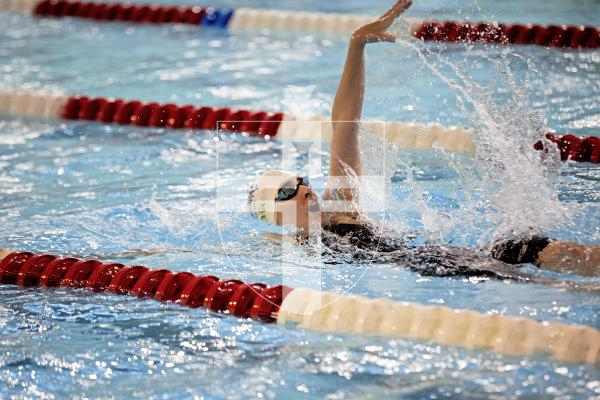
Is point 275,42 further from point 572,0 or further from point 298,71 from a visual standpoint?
point 572,0

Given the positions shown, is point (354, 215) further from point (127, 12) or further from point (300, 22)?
point (127, 12)

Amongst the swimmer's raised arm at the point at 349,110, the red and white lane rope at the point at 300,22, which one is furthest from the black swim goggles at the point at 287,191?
the red and white lane rope at the point at 300,22

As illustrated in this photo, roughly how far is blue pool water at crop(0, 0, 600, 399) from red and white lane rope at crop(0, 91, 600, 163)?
0.09 meters

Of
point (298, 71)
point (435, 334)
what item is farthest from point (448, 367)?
point (298, 71)

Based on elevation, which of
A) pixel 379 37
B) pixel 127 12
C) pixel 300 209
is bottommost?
pixel 300 209

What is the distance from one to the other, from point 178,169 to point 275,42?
269cm

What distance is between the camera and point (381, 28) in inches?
136

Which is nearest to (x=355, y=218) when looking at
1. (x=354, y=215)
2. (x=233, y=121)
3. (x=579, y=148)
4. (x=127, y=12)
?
(x=354, y=215)

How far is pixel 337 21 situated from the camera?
7395 mm

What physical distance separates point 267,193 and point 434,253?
70 cm

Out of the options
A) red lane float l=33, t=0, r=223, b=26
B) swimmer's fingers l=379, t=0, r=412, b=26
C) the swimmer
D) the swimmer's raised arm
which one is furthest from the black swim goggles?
red lane float l=33, t=0, r=223, b=26

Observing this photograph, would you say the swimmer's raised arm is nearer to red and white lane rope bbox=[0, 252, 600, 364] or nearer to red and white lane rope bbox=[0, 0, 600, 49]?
red and white lane rope bbox=[0, 252, 600, 364]

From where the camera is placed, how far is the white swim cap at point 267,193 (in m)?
3.61

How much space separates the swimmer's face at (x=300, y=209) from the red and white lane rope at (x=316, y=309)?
44 centimetres
